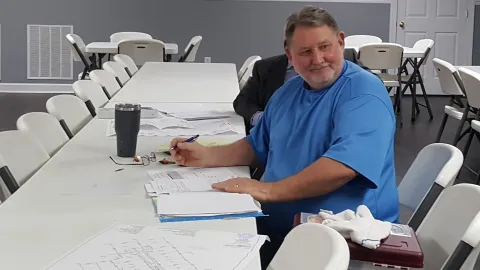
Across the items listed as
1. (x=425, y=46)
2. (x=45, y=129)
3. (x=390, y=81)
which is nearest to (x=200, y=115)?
(x=45, y=129)

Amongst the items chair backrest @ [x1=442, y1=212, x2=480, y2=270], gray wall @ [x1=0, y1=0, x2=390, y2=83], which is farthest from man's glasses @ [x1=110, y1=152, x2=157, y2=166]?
gray wall @ [x1=0, y1=0, x2=390, y2=83]

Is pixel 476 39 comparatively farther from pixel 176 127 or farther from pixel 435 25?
pixel 176 127

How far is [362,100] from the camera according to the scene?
76.2 inches

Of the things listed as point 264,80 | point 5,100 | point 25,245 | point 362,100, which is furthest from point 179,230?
point 5,100

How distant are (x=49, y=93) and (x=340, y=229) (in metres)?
8.16

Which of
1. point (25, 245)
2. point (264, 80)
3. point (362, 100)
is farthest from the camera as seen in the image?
point (264, 80)

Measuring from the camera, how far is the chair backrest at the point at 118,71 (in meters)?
4.71

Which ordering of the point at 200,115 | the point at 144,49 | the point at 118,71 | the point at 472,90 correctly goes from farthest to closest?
1. the point at 144,49
2. the point at 118,71
3. the point at 472,90
4. the point at 200,115

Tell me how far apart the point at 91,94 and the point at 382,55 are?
13.9 feet

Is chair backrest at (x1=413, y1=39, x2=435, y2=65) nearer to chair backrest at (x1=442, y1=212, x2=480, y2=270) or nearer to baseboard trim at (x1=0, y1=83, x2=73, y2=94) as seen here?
baseboard trim at (x1=0, y1=83, x2=73, y2=94)

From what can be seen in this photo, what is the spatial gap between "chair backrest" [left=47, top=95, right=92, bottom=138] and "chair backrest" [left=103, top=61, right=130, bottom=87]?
1.41 meters

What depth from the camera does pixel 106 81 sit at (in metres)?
4.27

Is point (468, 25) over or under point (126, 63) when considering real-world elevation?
over

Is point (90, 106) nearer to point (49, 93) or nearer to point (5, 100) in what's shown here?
point (5, 100)
